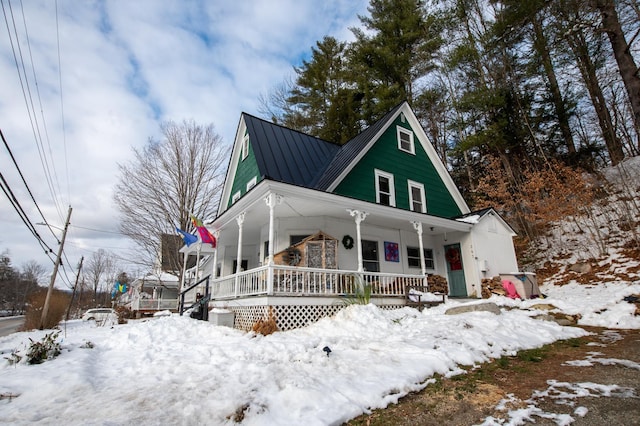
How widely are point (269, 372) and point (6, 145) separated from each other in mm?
6760

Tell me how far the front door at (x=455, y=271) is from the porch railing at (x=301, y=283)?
331cm

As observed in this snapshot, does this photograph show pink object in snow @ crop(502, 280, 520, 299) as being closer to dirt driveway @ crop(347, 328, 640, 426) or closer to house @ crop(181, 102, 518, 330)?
house @ crop(181, 102, 518, 330)

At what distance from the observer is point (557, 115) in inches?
726

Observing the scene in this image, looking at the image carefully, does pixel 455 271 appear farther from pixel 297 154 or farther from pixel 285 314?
pixel 285 314

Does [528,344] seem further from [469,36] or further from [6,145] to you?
[469,36]

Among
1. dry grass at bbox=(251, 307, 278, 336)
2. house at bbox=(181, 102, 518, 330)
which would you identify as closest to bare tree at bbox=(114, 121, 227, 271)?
house at bbox=(181, 102, 518, 330)

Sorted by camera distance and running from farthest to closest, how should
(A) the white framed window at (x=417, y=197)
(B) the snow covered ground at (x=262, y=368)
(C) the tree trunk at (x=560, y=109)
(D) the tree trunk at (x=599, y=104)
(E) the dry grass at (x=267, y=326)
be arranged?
(C) the tree trunk at (x=560, y=109)
(D) the tree trunk at (x=599, y=104)
(A) the white framed window at (x=417, y=197)
(E) the dry grass at (x=267, y=326)
(B) the snow covered ground at (x=262, y=368)

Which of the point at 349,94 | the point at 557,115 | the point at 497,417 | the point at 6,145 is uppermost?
the point at 349,94

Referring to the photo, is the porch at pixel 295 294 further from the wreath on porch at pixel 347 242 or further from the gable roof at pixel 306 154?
the gable roof at pixel 306 154

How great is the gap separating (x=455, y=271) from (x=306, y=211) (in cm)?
688

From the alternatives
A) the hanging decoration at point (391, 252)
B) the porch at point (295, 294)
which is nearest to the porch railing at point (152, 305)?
the porch at point (295, 294)

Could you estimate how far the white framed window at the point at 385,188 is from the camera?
493 inches

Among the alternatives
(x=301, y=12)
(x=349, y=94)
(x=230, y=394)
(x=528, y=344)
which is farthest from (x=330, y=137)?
(x=230, y=394)

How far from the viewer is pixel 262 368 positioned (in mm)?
4145
